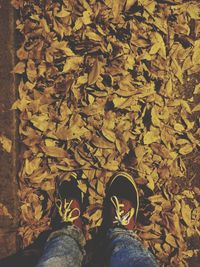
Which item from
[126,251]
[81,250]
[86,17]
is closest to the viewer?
[126,251]

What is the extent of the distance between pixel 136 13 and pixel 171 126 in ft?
2.34

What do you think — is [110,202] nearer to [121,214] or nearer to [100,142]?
[121,214]

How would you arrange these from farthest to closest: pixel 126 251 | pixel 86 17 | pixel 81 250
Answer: pixel 86 17 → pixel 81 250 → pixel 126 251

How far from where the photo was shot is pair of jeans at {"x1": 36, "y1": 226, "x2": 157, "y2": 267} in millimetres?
1853

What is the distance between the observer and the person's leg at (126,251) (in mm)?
1816

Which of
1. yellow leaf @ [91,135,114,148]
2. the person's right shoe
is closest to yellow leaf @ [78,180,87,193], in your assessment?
the person's right shoe

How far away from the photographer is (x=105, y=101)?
8.00 feet

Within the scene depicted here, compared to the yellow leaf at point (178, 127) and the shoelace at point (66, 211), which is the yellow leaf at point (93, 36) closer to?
the yellow leaf at point (178, 127)

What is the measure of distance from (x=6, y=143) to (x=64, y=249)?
0.80 m

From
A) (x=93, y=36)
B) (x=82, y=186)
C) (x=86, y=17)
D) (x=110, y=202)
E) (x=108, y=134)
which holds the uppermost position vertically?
(x=86, y=17)

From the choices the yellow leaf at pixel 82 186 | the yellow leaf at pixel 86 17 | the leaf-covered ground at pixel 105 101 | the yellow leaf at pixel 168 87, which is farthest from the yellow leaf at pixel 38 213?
the yellow leaf at pixel 86 17

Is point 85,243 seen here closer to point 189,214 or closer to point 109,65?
point 189,214

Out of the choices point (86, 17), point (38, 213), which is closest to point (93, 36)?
point (86, 17)

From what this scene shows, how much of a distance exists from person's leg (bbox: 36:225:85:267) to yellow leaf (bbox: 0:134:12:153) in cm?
60
